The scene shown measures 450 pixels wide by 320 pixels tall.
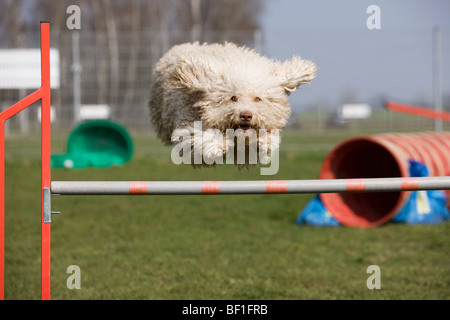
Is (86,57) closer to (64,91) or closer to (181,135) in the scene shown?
(64,91)

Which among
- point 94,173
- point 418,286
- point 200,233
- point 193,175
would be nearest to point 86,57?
point 94,173

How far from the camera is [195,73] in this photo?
2.34 m

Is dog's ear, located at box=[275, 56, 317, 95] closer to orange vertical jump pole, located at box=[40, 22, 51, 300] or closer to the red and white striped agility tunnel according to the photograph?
orange vertical jump pole, located at box=[40, 22, 51, 300]

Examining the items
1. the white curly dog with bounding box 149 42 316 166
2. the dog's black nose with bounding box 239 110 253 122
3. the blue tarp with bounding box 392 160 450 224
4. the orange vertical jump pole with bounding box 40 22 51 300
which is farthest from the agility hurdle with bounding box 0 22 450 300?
the blue tarp with bounding box 392 160 450 224

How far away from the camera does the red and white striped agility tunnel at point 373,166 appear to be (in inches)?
209

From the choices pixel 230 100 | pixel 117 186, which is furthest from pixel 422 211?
pixel 117 186

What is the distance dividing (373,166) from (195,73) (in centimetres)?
414

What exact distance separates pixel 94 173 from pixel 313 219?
175 inches

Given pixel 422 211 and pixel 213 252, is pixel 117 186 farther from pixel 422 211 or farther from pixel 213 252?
pixel 422 211

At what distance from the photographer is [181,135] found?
238cm

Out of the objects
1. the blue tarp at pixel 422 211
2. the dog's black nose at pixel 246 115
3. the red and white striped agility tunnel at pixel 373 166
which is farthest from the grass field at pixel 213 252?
the dog's black nose at pixel 246 115

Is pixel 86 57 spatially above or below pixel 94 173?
above

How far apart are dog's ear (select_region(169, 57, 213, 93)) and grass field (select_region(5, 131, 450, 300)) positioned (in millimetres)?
1503

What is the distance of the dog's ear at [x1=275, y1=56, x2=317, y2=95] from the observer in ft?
7.81
